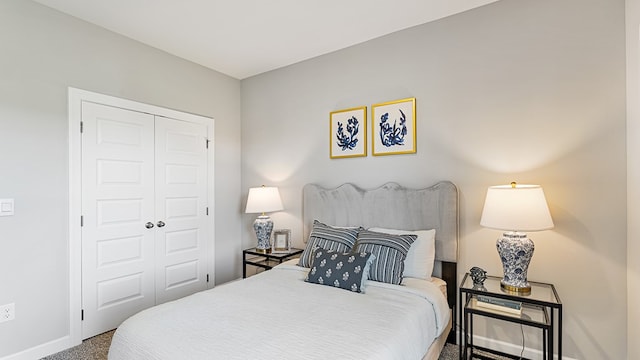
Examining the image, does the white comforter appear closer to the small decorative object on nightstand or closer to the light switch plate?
the small decorative object on nightstand

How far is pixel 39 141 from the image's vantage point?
7.84 feet

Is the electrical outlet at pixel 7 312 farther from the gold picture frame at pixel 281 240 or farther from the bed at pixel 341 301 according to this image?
the gold picture frame at pixel 281 240

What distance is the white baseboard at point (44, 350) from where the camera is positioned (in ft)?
7.50

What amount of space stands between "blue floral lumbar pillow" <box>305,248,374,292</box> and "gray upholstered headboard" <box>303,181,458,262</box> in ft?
2.02

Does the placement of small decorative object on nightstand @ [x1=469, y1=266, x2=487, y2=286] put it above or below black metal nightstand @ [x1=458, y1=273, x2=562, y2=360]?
above

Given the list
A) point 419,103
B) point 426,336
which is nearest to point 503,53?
point 419,103

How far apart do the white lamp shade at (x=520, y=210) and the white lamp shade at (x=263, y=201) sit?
2.06 metres

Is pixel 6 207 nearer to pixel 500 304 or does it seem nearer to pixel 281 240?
pixel 281 240

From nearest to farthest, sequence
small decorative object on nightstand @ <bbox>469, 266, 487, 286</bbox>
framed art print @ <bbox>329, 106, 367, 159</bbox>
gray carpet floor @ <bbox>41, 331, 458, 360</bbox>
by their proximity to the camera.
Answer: small decorative object on nightstand @ <bbox>469, 266, 487, 286</bbox>
gray carpet floor @ <bbox>41, 331, 458, 360</bbox>
framed art print @ <bbox>329, 106, 367, 159</bbox>

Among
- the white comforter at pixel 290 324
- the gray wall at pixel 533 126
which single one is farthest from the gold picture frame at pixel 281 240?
the white comforter at pixel 290 324

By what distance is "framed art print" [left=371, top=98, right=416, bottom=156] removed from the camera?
9.02 ft

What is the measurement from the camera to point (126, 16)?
258 cm

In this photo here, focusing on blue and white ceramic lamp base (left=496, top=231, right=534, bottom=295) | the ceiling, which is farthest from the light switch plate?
blue and white ceramic lamp base (left=496, top=231, right=534, bottom=295)

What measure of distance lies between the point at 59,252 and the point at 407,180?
9.44 feet
